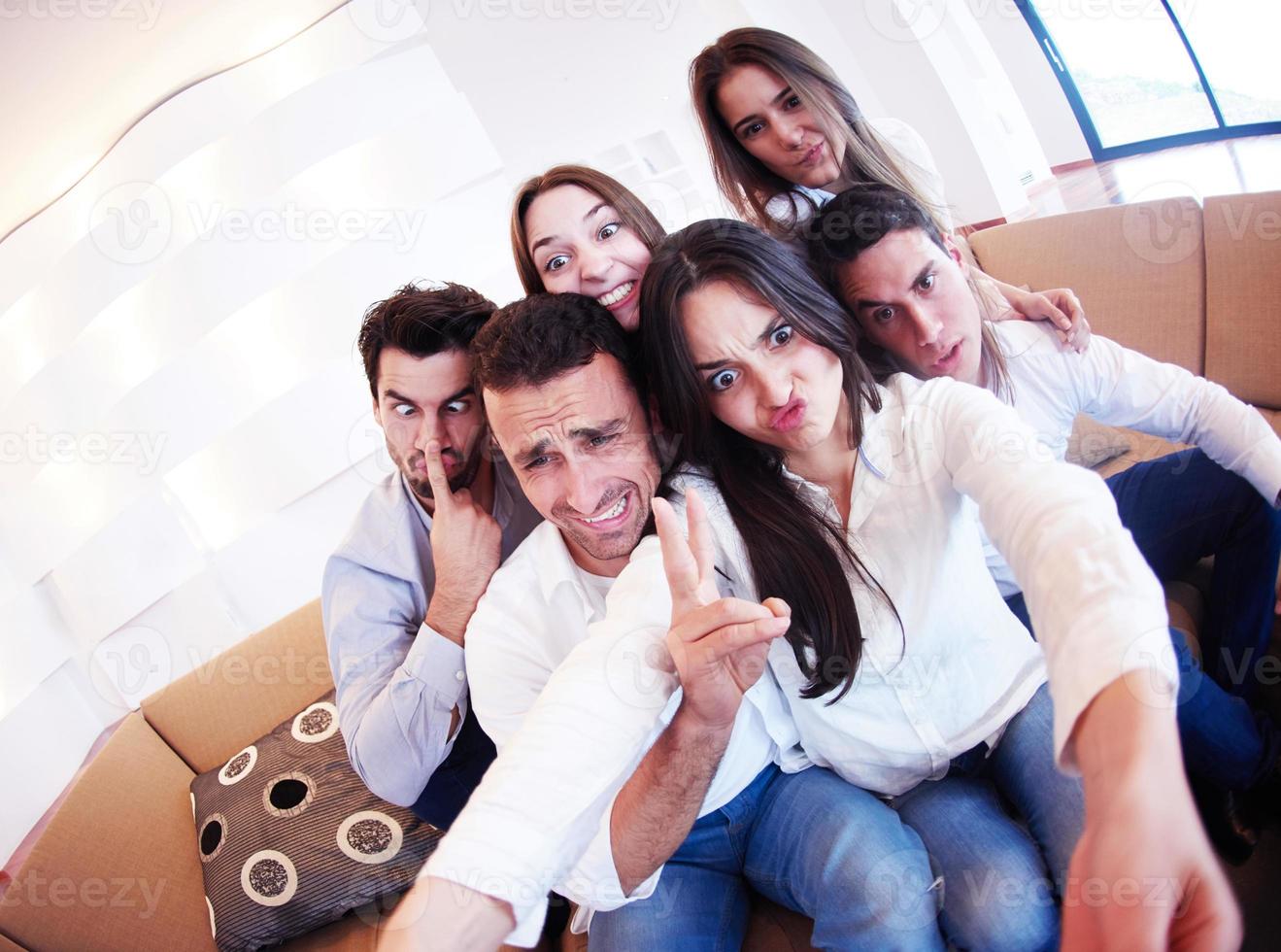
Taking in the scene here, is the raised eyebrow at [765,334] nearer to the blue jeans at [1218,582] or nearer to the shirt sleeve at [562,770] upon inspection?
the shirt sleeve at [562,770]

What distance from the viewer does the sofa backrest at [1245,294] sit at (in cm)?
180

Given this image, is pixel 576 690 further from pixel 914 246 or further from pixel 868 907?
pixel 914 246

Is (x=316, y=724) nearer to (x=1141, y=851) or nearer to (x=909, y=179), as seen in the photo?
(x=1141, y=851)

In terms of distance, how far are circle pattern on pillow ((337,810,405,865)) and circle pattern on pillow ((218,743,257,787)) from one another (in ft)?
1.19

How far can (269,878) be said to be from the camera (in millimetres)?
1694

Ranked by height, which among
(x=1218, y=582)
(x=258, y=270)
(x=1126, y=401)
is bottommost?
(x=1218, y=582)

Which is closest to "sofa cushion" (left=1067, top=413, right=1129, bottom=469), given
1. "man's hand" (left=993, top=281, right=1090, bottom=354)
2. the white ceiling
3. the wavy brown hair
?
"man's hand" (left=993, top=281, right=1090, bottom=354)

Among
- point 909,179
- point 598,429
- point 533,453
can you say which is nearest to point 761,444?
point 598,429

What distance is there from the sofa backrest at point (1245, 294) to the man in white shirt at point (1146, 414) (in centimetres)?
55

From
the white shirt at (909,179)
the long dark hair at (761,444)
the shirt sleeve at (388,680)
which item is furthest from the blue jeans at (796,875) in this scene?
the white shirt at (909,179)

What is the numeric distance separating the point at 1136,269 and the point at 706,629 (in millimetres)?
1804

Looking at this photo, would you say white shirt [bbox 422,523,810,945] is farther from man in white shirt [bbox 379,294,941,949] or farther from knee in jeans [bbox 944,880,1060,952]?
knee in jeans [bbox 944,880,1060,952]

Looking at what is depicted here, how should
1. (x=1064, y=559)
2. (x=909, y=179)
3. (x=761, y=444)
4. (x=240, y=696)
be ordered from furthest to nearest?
(x=240, y=696), (x=909, y=179), (x=761, y=444), (x=1064, y=559)

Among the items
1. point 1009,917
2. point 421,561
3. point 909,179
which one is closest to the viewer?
point 1009,917
